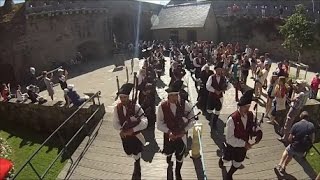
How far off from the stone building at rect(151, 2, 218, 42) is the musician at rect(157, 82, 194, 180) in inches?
897

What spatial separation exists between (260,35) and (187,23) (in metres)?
6.79

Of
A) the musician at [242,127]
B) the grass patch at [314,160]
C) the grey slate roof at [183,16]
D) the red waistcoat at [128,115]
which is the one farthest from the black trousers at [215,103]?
the grey slate roof at [183,16]

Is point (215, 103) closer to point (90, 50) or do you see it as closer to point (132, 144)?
point (132, 144)

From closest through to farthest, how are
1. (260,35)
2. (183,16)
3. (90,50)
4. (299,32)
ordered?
(299,32) < (260,35) < (90,50) < (183,16)

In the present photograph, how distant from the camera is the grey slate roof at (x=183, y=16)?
29.6 metres

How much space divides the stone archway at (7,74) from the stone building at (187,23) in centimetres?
1465

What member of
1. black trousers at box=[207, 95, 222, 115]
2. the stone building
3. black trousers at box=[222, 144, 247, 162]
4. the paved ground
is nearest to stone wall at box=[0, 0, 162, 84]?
the stone building

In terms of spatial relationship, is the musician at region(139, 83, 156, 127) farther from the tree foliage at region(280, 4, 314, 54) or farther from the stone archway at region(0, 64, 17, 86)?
the stone archway at region(0, 64, 17, 86)

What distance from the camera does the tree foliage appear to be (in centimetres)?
2244

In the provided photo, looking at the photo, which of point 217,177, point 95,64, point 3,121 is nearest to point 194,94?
point 217,177

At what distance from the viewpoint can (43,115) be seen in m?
14.3

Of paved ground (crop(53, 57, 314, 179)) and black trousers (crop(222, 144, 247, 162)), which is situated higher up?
black trousers (crop(222, 144, 247, 162))

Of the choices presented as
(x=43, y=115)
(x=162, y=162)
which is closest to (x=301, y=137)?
(x=162, y=162)

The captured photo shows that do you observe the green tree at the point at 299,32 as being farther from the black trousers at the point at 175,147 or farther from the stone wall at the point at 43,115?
the black trousers at the point at 175,147
